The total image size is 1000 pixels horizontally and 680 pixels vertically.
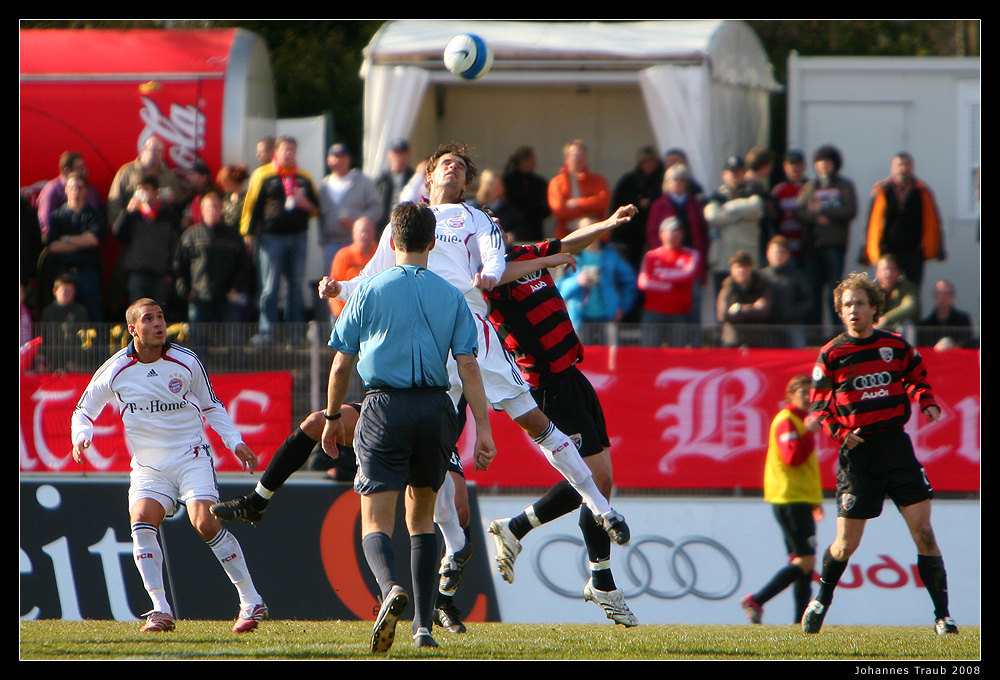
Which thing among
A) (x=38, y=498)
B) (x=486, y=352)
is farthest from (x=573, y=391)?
(x=38, y=498)

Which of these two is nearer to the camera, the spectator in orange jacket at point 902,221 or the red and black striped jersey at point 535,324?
the red and black striped jersey at point 535,324

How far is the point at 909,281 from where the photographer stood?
1263 cm

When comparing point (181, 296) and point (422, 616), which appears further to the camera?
point (181, 296)

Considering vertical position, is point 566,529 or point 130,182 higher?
point 130,182

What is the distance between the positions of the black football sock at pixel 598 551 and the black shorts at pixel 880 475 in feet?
5.30

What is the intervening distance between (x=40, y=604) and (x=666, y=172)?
7782 millimetres

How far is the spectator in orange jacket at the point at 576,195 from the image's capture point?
43.0ft

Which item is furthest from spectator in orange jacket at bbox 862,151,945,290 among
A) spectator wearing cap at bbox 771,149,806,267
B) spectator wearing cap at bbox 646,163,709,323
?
spectator wearing cap at bbox 646,163,709,323

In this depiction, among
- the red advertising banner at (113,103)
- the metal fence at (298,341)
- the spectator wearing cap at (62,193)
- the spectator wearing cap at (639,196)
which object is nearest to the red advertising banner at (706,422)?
the metal fence at (298,341)

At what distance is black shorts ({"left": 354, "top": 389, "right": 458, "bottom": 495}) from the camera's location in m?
5.92

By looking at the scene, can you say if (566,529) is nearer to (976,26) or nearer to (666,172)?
(666,172)

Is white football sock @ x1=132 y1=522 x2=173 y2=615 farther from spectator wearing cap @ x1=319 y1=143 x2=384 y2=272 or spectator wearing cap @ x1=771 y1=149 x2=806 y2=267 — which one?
spectator wearing cap @ x1=771 y1=149 x2=806 y2=267

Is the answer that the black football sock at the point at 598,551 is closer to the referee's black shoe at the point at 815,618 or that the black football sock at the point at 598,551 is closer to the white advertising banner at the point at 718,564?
the referee's black shoe at the point at 815,618

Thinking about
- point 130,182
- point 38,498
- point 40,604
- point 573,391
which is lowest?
point 40,604
